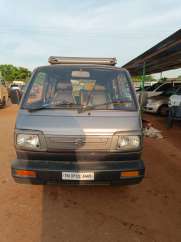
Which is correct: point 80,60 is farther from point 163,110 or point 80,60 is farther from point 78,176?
point 163,110

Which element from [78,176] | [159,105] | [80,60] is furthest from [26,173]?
[159,105]

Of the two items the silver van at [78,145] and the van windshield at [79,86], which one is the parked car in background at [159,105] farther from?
the silver van at [78,145]

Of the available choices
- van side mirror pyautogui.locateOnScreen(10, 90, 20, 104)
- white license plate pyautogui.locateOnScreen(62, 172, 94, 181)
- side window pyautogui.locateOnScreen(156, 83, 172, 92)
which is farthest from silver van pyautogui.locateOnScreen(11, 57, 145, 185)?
side window pyautogui.locateOnScreen(156, 83, 172, 92)

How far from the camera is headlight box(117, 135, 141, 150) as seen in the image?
267cm

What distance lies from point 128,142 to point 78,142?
2.03 feet

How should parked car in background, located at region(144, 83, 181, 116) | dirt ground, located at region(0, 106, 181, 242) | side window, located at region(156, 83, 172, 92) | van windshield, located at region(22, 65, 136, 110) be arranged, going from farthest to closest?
side window, located at region(156, 83, 172, 92), parked car in background, located at region(144, 83, 181, 116), van windshield, located at region(22, 65, 136, 110), dirt ground, located at region(0, 106, 181, 242)

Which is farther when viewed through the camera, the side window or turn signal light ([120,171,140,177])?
the side window

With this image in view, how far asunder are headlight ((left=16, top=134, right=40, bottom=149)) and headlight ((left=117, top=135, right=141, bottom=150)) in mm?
996

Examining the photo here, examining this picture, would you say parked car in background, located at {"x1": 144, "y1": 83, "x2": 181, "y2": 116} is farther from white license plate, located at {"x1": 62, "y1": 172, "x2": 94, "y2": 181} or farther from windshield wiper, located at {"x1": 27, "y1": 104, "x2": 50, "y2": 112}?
white license plate, located at {"x1": 62, "y1": 172, "x2": 94, "y2": 181}

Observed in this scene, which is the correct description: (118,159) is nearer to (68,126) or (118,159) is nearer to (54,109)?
(68,126)

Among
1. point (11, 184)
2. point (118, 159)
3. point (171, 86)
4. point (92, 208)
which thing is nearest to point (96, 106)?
point (118, 159)

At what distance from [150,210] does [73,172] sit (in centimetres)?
121

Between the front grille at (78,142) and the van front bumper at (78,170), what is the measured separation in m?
0.19

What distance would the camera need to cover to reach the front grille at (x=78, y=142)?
2.60m
